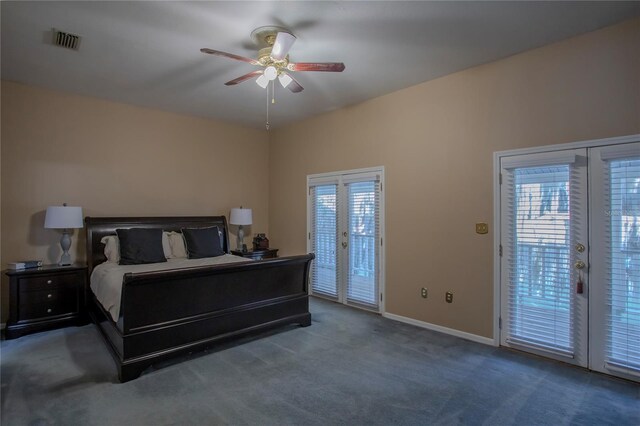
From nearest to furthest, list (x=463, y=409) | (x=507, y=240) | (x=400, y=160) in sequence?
(x=463, y=409) < (x=507, y=240) < (x=400, y=160)

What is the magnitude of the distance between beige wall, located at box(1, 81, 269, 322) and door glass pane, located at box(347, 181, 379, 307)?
7.36 ft

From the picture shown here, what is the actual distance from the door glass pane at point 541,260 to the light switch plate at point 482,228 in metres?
0.24

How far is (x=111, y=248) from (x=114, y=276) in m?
1.02

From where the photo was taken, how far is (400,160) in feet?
13.9

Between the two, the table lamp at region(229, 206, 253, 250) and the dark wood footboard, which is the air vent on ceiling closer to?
the dark wood footboard

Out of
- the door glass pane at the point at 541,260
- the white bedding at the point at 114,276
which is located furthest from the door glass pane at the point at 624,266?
the white bedding at the point at 114,276

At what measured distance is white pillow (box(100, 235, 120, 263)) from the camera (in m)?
4.19

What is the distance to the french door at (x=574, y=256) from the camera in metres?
2.68

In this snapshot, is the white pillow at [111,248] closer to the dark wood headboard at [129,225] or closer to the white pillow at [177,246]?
the dark wood headboard at [129,225]

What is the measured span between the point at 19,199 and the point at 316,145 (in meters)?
3.98

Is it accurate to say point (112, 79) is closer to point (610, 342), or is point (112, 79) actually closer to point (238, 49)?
point (238, 49)

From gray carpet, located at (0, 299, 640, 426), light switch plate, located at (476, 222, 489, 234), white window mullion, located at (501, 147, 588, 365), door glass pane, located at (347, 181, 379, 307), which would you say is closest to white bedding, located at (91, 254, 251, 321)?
gray carpet, located at (0, 299, 640, 426)

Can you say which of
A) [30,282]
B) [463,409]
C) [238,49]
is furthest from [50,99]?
[463,409]

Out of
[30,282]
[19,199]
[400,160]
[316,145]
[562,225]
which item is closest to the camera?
[562,225]
